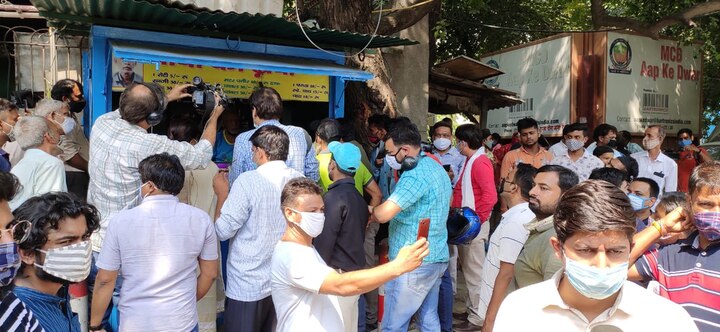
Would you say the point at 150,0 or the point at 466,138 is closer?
the point at 150,0

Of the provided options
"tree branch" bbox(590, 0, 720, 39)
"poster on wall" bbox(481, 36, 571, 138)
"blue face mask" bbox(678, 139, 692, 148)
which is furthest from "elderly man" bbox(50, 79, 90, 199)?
"poster on wall" bbox(481, 36, 571, 138)

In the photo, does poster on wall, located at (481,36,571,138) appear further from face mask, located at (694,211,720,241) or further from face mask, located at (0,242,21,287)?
face mask, located at (0,242,21,287)

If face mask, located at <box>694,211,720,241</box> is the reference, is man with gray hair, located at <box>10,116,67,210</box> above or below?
above

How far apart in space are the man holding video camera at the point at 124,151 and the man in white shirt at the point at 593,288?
261cm

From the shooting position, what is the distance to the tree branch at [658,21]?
8.05 metres

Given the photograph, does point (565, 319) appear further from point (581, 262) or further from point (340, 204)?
point (340, 204)

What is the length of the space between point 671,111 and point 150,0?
34.9ft

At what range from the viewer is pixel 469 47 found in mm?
13977

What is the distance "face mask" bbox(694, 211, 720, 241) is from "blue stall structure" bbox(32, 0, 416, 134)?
11.0 ft

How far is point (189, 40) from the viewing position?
5113 mm

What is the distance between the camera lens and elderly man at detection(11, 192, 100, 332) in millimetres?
2064

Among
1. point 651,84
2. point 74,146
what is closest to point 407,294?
point 74,146

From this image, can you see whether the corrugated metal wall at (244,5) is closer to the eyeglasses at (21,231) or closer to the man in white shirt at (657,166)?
the eyeglasses at (21,231)

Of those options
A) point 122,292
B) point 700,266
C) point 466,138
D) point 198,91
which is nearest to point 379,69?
point 466,138
